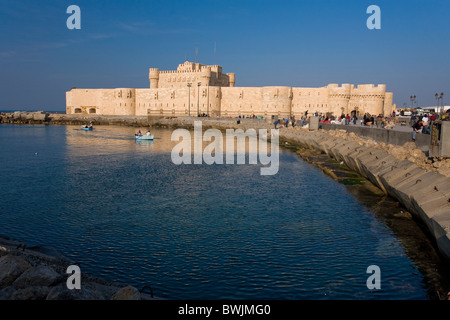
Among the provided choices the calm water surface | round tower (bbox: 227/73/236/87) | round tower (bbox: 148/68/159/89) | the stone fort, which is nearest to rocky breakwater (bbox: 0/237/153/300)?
the calm water surface

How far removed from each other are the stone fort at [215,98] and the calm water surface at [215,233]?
3538 cm

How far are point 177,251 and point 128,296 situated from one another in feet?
11.6

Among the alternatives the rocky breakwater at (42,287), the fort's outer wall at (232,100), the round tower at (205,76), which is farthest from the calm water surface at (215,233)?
the round tower at (205,76)

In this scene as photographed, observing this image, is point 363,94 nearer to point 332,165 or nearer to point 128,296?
point 332,165

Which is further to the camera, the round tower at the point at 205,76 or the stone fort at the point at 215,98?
the round tower at the point at 205,76

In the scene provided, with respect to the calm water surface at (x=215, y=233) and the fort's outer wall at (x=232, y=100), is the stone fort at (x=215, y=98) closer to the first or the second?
the fort's outer wall at (x=232, y=100)

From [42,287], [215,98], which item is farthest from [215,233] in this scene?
[215,98]

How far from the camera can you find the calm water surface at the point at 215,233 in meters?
6.25

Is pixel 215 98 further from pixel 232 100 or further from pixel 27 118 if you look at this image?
pixel 27 118

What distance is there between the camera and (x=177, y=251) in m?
7.55

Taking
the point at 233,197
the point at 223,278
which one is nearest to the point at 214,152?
the point at 233,197

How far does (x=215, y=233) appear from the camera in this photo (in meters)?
8.70

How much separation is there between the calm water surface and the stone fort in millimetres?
35381

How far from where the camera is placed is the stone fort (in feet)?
159
